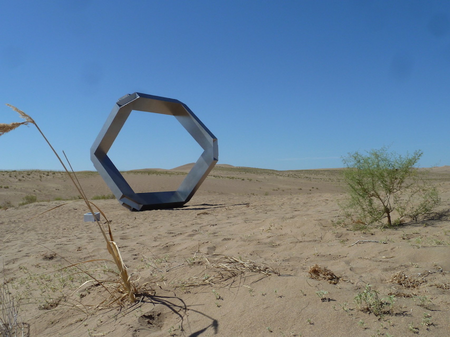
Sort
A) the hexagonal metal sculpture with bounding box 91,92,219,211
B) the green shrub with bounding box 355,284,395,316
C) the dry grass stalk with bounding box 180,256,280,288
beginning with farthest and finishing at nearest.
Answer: the hexagonal metal sculpture with bounding box 91,92,219,211 < the dry grass stalk with bounding box 180,256,280,288 < the green shrub with bounding box 355,284,395,316

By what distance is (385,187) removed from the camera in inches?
233

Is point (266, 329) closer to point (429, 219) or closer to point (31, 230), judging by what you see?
point (429, 219)

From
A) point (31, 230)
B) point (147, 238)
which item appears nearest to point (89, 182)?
point (31, 230)

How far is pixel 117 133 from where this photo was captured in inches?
504

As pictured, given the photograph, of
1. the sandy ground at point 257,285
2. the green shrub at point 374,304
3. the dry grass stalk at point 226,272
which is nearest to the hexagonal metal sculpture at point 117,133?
Answer: the sandy ground at point 257,285

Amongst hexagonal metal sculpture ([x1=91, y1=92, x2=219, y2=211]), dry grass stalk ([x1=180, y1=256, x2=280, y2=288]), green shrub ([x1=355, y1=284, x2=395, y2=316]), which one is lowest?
green shrub ([x1=355, y1=284, x2=395, y2=316])

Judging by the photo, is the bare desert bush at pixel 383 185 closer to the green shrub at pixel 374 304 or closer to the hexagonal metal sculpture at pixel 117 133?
the green shrub at pixel 374 304

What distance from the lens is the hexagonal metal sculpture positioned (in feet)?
40.8

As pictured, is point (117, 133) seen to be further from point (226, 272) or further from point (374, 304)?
point (374, 304)

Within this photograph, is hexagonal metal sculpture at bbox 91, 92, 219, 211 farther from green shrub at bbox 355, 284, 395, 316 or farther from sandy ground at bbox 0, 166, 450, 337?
green shrub at bbox 355, 284, 395, 316

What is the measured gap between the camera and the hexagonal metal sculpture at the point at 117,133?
40.8 feet

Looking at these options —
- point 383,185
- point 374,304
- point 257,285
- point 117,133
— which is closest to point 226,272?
point 257,285

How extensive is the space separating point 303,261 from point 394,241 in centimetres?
148

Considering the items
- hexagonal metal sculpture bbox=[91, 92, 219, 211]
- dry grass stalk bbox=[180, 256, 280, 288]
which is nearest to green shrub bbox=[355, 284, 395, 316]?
dry grass stalk bbox=[180, 256, 280, 288]
